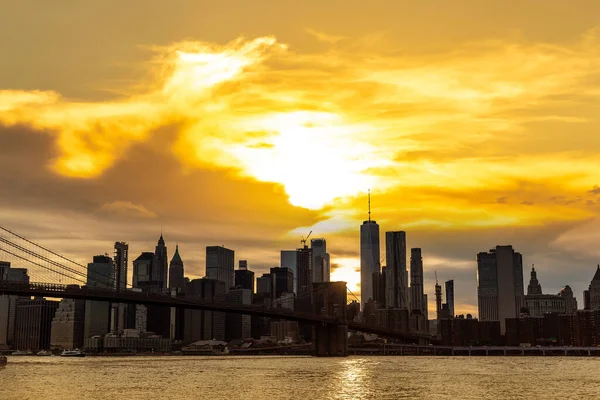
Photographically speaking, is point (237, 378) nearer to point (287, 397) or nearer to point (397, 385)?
point (397, 385)

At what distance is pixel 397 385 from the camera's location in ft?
244

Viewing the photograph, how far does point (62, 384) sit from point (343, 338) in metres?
89.6

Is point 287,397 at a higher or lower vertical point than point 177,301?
lower

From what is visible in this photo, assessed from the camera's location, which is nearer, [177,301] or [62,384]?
[62,384]

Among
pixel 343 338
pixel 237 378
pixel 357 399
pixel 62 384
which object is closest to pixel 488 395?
pixel 357 399

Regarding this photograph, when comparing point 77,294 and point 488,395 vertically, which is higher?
point 77,294

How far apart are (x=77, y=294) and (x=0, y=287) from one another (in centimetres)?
1015

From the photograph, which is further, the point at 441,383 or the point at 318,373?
the point at 318,373

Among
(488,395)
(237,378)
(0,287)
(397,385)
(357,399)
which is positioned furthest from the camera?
(0,287)

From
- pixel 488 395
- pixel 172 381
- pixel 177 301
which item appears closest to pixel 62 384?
pixel 172 381

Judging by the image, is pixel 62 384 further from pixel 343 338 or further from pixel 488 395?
pixel 343 338

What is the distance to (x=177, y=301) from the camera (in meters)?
125

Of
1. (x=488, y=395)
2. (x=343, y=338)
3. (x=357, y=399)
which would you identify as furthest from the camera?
(x=343, y=338)

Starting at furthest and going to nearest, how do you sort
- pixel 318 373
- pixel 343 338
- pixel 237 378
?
pixel 343 338
pixel 318 373
pixel 237 378
